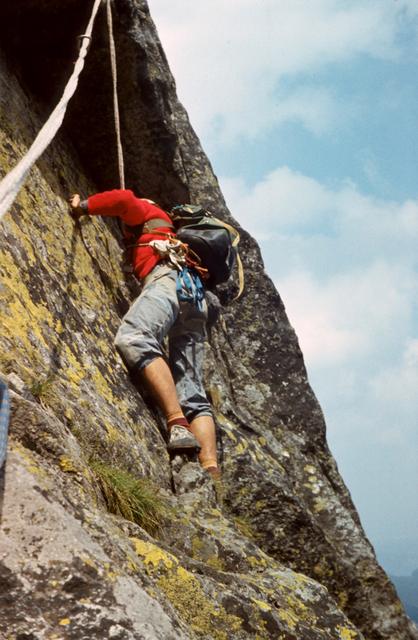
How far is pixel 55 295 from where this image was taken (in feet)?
19.9

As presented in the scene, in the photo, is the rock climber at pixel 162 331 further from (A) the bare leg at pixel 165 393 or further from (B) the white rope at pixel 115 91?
(B) the white rope at pixel 115 91

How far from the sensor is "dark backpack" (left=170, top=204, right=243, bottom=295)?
27.3 feet

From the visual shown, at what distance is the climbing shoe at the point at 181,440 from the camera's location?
6.64 m

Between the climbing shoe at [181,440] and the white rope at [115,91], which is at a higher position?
the white rope at [115,91]

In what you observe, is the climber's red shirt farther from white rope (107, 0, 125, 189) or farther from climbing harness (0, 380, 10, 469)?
climbing harness (0, 380, 10, 469)

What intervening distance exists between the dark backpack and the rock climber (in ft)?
0.63

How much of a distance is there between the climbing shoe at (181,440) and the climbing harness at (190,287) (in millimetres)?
1659

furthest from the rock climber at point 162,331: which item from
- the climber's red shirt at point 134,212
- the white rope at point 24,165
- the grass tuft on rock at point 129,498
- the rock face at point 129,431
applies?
the white rope at point 24,165

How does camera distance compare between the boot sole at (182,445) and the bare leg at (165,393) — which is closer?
the boot sole at (182,445)

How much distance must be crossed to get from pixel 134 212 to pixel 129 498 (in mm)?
4489

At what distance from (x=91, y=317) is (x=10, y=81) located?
10.5ft

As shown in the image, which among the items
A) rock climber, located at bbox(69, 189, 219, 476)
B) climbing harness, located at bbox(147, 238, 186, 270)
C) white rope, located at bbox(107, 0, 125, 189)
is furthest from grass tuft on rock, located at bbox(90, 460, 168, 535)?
white rope, located at bbox(107, 0, 125, 189)

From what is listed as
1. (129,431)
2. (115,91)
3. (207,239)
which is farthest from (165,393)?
(115,91)

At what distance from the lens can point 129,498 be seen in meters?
4.57
